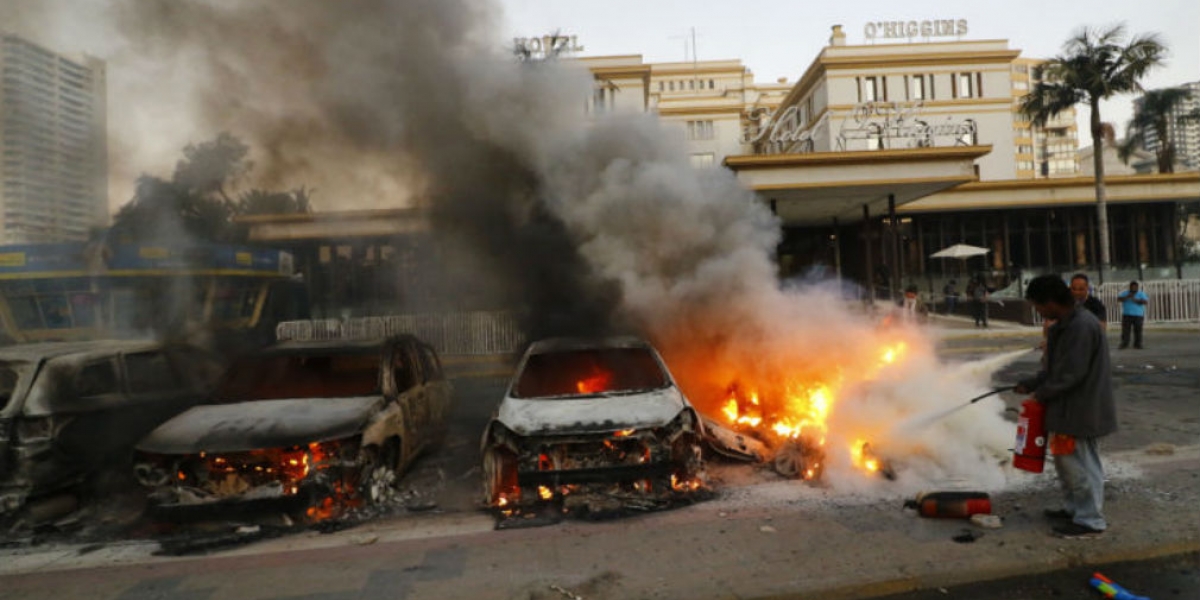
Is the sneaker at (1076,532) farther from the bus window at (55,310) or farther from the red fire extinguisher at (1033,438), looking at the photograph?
the bus window at (55,310)

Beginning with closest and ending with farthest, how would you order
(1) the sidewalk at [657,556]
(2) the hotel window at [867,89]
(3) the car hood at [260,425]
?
(1) the sidewalk at [657,556], (3) the car hood at [260,425], (2) the hotel window at [867,89]

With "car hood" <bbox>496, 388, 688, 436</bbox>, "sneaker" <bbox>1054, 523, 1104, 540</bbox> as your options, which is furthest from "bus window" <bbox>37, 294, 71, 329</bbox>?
"sneaker" <bbox>1054, 523, 1104, 540</bbox>

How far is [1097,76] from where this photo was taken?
2161 cm

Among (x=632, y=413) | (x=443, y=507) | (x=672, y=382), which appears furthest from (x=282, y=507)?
(x=672, y=382)

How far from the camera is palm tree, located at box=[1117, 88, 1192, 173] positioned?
26234mm

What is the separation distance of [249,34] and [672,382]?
651 cm

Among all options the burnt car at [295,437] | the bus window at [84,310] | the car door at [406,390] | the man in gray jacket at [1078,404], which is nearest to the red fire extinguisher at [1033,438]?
the man in gray jacket at [1078,404]

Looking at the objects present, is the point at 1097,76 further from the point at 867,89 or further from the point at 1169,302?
the point at 867,89

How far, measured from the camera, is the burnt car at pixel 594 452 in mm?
5004

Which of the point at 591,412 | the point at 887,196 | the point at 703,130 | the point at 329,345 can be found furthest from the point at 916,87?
the point at 329,345

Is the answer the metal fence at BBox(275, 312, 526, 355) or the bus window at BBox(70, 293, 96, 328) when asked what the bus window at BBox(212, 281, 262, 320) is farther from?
the metal fence at BBox(275, 312, 526, 355)

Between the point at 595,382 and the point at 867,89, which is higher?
the point at 867,89

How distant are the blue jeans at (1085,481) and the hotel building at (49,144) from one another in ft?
29.9

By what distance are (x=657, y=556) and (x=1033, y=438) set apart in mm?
2679
